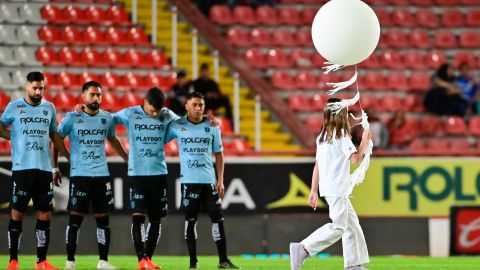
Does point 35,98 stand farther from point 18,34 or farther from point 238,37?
point 238,37

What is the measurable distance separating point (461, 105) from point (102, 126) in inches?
412

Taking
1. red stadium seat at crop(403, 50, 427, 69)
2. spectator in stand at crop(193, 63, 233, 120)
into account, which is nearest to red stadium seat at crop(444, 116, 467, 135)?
red stadium seat at crop(403, 50, 427, 69)

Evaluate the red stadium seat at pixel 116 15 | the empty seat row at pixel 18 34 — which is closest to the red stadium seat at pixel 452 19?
the red stadium seat at pixel 116 15

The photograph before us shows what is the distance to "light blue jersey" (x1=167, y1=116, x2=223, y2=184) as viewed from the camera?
546 inches

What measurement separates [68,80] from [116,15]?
238 cm

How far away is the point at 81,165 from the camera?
43.9 ft

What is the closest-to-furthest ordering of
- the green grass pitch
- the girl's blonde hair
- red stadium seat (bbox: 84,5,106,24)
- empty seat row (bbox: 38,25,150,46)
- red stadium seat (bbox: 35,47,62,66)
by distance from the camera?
the girl's blonde hair < the green grass pitch < red stadium seat (bbox: 35,47,62,66) < empty seat row (bbox: 38,25,150,46) < red stadium seat (bbox: 84,5,106,24)

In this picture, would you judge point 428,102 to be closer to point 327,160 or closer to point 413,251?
point 413,251

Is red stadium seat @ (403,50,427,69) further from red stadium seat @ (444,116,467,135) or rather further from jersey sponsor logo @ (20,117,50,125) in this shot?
jersey sponsor logo @ (20,117,50,125)

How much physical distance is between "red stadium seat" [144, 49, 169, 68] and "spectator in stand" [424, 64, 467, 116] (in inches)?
190

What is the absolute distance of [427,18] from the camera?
24984 mm

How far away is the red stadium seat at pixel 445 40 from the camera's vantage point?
80.3 ft

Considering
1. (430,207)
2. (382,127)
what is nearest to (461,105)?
(382,127)

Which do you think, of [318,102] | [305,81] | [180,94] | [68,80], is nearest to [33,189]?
[180,94]
